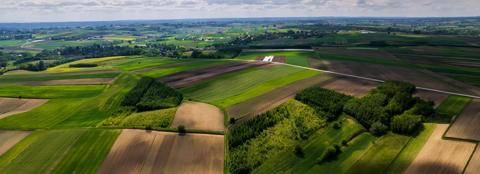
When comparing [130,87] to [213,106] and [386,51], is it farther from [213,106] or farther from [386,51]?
[386,51]

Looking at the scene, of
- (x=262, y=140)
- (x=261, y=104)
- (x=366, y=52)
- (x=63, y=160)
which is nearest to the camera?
(x=63, y=160)

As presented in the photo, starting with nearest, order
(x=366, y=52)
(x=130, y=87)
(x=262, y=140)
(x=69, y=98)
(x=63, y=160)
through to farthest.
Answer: (x=63, y=160) → (x=262, y=140) → (x=69, y=98) → (x=130, y=87) → (x=366, y=52)

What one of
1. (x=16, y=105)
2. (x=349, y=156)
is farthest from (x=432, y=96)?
(x=16, y=105)

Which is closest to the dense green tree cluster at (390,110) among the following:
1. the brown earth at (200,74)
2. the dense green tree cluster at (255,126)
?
the dense green tree cluster at (255,126)

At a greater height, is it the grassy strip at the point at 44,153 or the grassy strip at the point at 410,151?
the grassy strip at the point at 410,151

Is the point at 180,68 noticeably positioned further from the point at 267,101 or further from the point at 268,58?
the point at 267,101

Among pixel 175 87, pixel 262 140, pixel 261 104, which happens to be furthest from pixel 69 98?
pixel 262 140

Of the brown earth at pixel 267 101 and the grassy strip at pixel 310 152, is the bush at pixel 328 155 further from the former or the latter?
the brown earth at pixel 267 101
